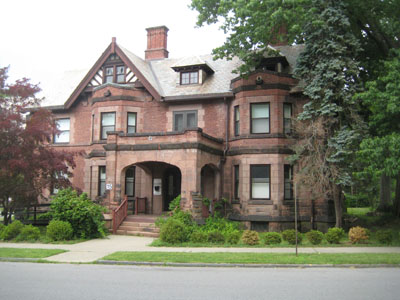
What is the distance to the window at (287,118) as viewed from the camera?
20.8 meters

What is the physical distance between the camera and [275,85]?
67.7 feet

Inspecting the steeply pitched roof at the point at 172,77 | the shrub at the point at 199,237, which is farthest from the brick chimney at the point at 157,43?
the shrub at the point at 199,237

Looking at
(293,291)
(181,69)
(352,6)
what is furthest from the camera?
(181,69)

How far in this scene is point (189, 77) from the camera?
23.7m

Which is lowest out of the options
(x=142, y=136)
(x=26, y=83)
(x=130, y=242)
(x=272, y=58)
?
(x=130, y=242)

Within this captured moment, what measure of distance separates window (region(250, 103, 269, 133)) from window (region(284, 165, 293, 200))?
228cm

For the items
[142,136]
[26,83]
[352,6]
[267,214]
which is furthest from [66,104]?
[352,6]

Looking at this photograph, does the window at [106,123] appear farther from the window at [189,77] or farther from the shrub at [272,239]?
the shrub at [272,239]

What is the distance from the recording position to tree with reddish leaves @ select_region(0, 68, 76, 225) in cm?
1717

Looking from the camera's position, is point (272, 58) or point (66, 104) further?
point (66, 104)

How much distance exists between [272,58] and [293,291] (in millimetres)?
15562

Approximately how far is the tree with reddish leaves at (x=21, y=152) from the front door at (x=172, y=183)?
6182 millimetres

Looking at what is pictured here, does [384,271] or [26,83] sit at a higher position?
[26,83]

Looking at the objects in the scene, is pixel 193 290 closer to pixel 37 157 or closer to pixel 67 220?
pixel 67 220
